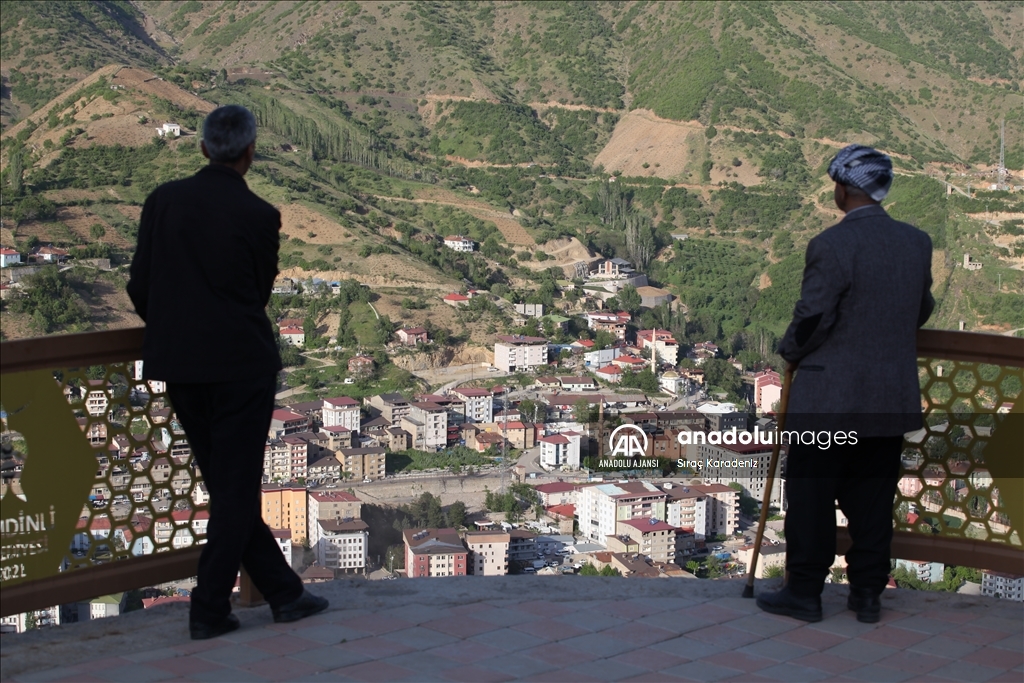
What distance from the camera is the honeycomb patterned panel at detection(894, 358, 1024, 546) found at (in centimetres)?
332

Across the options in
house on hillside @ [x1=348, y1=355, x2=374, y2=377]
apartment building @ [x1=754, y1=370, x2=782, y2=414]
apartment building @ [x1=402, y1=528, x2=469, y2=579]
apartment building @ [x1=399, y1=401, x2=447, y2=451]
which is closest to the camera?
apartment building @ [x1=402, y1=528, x2=469, y2=579]

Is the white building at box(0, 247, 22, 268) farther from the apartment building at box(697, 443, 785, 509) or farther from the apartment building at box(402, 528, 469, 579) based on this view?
the apartment building at box(402, 528, 469, 579)

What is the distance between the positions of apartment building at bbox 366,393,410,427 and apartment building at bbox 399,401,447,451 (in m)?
0.17

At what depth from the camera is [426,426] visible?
24531mm

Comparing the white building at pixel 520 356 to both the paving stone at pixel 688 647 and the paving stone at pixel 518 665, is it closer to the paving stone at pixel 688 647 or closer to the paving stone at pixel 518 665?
the paving stone at pixel 688 647

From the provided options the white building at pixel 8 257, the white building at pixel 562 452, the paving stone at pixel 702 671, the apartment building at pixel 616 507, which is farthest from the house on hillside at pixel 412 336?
the paving stone at pixel 702 671

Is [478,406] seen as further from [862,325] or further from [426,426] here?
[862,325]

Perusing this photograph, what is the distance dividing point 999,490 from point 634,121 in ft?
212

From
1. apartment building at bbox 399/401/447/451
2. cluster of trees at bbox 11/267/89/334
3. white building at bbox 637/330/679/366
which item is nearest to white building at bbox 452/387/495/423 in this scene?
apartment building at bbox 399/401/447/451

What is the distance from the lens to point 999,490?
10.9ft

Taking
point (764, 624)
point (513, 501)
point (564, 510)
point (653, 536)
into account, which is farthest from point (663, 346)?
point (764, 624)

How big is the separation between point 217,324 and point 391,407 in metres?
23.3

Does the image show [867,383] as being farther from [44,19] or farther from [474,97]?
[44,19]

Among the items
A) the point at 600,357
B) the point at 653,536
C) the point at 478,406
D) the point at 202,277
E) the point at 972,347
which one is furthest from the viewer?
the point at 600,357
